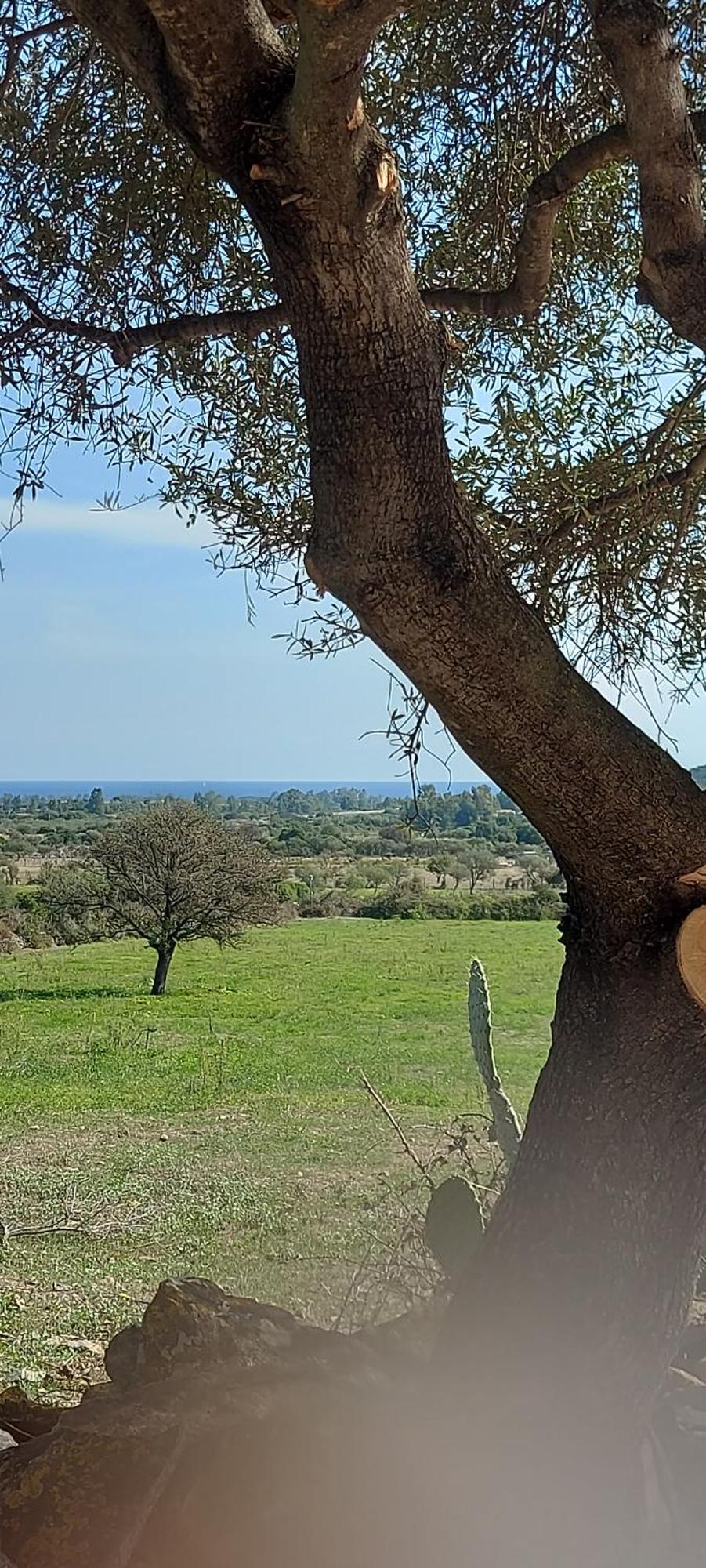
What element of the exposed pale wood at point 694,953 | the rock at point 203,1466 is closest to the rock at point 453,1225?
the rock at point 203,1466

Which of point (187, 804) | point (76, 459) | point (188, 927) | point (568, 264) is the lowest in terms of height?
point (188, 927)

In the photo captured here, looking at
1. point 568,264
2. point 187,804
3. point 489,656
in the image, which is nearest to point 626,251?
point 568,264

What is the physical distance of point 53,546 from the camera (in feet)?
13.0

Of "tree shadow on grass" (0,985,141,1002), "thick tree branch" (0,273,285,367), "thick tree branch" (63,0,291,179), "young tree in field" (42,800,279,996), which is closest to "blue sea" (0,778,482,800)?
"young tree in field" (42,800,279,996)

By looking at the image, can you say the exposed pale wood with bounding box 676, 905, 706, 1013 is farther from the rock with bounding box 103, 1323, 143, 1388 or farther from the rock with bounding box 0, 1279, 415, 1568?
the rock with bounding box 103, 1323, 143, 1388

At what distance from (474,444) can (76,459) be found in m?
0.71

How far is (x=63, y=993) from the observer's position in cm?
888

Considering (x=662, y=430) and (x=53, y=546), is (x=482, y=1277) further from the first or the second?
(x=53, y=546)

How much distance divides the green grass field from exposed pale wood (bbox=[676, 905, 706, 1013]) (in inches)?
68.1

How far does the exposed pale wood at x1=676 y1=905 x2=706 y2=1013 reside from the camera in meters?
1.35

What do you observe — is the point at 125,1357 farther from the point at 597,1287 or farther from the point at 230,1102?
the point at 230,1102

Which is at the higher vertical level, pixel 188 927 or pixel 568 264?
pixel 568 264

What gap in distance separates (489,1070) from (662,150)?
75.9 inches

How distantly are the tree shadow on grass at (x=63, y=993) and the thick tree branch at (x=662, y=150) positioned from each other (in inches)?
313
